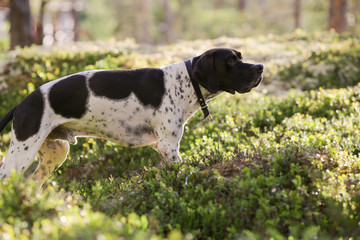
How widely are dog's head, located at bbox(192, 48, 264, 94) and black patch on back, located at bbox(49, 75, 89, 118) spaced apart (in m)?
1.25

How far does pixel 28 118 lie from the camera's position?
4.63 m

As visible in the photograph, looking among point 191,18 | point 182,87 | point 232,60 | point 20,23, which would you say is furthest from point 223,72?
point 191,18

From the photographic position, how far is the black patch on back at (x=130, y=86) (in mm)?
4938

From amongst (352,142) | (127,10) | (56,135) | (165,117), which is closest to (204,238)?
(165,117)

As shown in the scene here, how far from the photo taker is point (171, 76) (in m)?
5.07

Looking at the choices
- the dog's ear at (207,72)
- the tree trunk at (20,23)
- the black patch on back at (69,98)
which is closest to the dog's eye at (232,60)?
the dog's ear at (207,72)

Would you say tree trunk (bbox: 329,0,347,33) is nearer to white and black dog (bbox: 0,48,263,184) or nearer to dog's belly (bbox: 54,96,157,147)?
white and black dog (bbox: 0,48,263,184)

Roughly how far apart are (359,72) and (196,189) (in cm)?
798

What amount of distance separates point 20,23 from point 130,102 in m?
10.4

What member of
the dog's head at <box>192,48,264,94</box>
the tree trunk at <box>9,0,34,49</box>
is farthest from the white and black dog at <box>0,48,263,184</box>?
the tree trunk at <box>9,0,34,49</box>

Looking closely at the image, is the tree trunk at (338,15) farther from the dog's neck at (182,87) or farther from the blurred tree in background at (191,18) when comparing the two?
the dog's neck at (182,87)

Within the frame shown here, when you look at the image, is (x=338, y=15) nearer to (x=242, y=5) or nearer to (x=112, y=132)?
(x=242, y=5)

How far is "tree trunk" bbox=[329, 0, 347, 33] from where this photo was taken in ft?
65.5

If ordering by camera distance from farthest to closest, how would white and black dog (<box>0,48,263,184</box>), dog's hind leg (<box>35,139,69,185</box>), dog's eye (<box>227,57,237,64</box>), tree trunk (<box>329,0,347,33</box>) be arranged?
tree trunk (<box>329,0,347,33</box>) → dog's hind leg (<box>35,139,69,185</box>) → dog's eye (<box>227,57,237,64</box>) → white and black dog (<box>0,48,263,184</box>)
